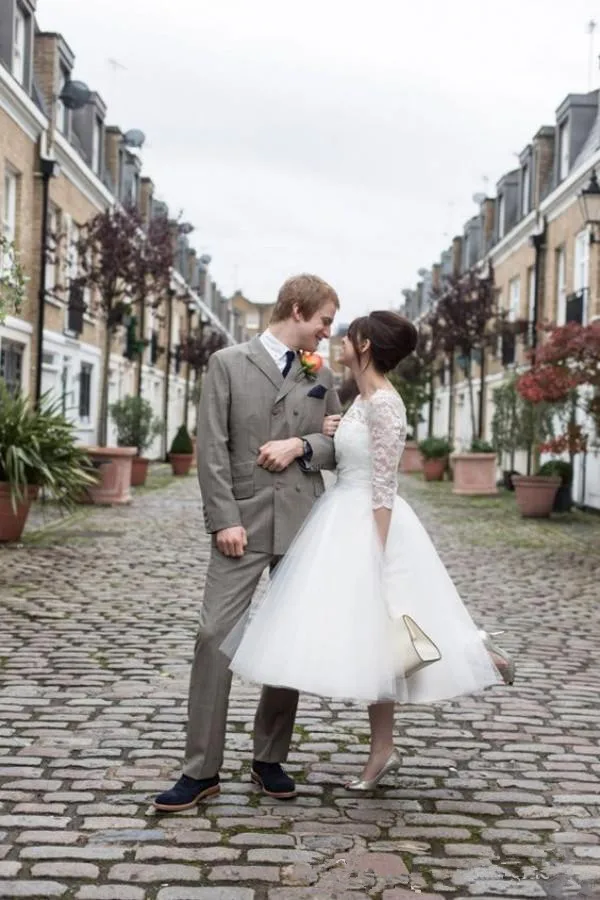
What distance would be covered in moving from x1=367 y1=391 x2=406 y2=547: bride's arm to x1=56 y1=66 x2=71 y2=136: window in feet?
70.1

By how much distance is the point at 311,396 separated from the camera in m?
4.34

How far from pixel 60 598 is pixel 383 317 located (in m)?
5.39

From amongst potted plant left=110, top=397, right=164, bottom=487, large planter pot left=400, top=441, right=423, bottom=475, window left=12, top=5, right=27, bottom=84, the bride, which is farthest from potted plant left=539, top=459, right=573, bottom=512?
large planter pot left=400, top=441, right=423, bottom=475

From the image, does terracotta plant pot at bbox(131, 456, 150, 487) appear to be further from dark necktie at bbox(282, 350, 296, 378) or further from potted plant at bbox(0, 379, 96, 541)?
dark necktie at bbox(282, 350, 296, 378)

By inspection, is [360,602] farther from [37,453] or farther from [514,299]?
[514,299]

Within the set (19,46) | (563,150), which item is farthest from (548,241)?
(19,46)

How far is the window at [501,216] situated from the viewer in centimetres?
3344

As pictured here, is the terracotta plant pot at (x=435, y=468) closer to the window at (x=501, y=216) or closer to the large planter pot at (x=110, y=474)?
the window at (x=501, y=216)

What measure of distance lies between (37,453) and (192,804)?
334 inches

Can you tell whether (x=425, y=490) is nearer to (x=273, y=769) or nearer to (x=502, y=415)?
→ (x=502, y=415)

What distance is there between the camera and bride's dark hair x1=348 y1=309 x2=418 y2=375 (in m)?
4.29

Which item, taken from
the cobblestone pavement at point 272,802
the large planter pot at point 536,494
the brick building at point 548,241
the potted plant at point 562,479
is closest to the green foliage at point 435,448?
the brick building at point 548,241

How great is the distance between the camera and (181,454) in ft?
96.3

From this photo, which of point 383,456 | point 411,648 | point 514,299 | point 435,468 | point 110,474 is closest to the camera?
point 411,648
